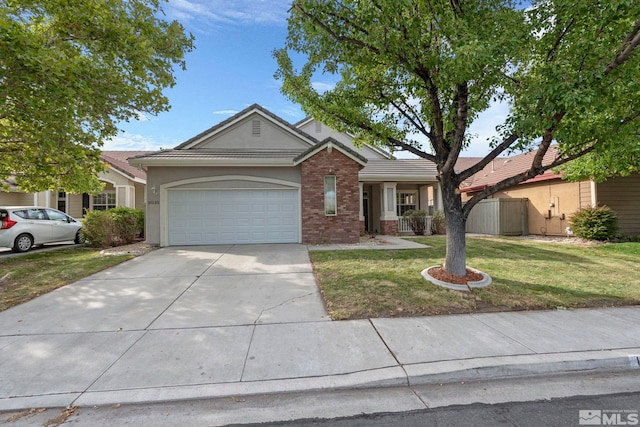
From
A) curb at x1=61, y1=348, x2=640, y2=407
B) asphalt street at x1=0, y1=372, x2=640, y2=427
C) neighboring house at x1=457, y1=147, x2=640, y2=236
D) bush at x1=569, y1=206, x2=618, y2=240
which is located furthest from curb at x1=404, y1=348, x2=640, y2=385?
bush at x1=569, y1=206, x2=618, y2=240

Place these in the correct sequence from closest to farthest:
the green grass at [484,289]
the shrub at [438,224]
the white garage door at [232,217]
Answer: the green grass at [484,289] < the white garage door at [232,217] < the shrub at [438,224]

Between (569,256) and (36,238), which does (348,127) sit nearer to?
(569,256)

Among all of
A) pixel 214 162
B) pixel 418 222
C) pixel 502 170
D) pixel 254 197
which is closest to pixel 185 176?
pixel 214 162

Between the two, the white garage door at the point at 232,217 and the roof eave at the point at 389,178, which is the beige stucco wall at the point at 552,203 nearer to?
the roof eave at the point at 389,178

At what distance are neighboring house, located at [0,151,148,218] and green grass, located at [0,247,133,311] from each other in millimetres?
7242

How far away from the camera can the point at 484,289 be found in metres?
5.90

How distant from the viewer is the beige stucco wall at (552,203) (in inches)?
558

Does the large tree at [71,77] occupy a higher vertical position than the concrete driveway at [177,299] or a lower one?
higher

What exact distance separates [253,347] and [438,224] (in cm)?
1365

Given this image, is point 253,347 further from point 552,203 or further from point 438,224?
point 552,203

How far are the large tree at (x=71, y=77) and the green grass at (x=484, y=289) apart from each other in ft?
22.6

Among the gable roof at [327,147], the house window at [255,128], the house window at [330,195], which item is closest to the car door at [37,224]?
the house window at [255,128]

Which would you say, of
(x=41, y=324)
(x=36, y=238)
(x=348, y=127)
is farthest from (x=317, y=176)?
(x=36, y=238)

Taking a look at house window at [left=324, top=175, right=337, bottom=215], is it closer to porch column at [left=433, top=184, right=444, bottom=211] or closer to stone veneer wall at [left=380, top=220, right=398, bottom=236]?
stone veneer wall at [left=380, top=220, right=398, bottom=236]
